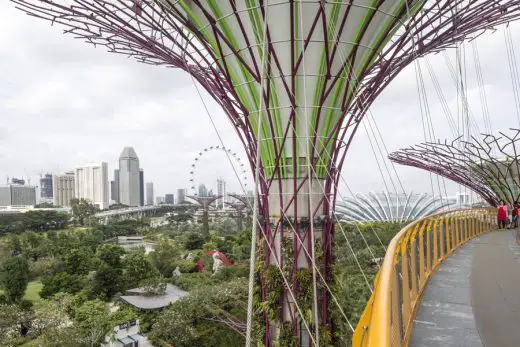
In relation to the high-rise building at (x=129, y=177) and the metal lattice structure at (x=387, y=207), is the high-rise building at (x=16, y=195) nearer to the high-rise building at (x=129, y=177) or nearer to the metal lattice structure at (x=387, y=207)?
the high-rise building at (x=129, y=177)

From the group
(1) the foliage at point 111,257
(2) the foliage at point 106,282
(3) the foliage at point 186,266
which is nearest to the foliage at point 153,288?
(2) the foliage at point 106,282

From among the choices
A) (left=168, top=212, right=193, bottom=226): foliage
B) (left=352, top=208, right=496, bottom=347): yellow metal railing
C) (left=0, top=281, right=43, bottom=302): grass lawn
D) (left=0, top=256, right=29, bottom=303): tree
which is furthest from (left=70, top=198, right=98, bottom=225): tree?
(left=352, top=208, right=496, bottom=347): yellow metal railing

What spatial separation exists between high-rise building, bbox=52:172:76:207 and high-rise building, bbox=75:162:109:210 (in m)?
8.27

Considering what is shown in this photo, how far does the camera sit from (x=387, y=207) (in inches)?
1901

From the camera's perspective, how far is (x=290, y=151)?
686 centimetres

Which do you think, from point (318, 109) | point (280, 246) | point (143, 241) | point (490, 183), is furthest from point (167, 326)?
point (143, 241)

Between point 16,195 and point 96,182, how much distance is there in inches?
1662

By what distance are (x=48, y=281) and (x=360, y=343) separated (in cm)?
2818

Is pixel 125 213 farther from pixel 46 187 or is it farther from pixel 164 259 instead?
pixel 46 187

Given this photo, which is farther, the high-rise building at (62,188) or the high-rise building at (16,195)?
the high-rise building at (16,195)

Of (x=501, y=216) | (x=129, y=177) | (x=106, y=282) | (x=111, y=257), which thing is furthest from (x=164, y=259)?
(x=129, y=177)

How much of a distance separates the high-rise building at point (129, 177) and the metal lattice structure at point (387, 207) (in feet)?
327

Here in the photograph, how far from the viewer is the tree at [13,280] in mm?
24547

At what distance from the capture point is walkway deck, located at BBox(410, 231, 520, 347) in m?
3.14
